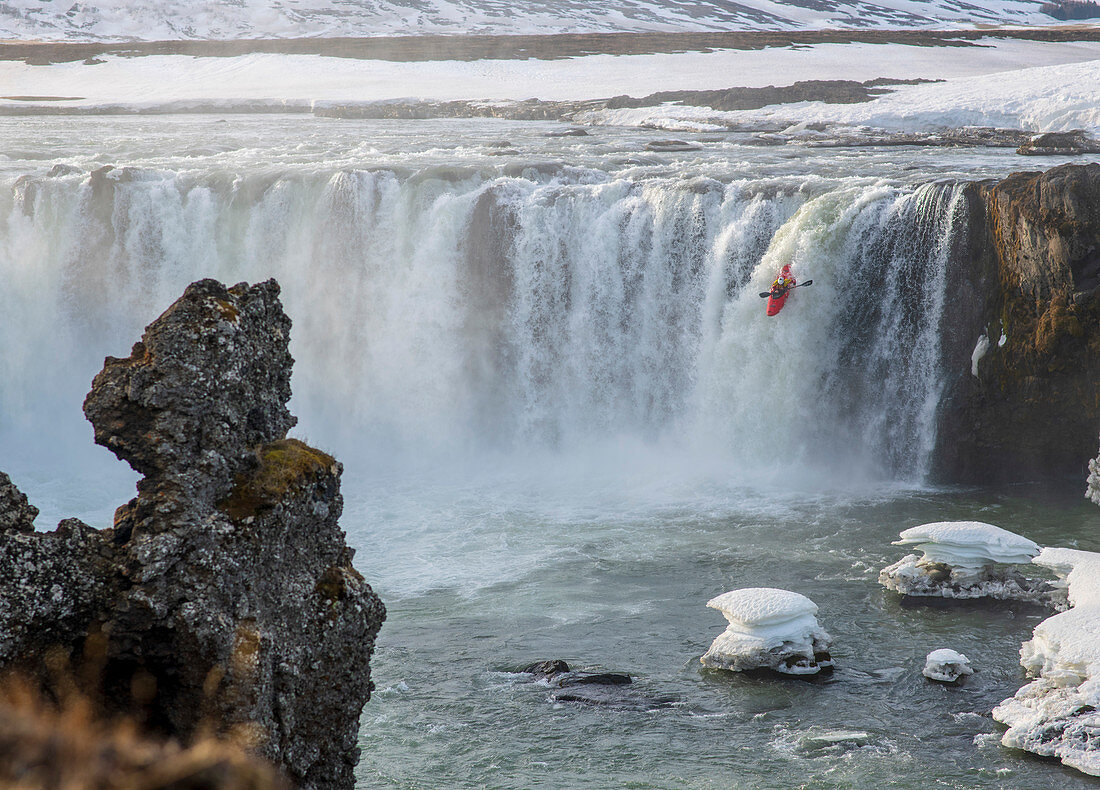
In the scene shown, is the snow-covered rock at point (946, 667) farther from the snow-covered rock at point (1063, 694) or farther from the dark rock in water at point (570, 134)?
the dark rock in water at point (570, 134)

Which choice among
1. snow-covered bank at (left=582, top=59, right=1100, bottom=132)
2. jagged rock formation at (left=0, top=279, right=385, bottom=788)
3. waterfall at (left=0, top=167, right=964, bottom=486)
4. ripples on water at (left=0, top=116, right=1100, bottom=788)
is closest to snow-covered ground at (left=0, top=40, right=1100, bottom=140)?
snow-covered bank at (left=582, top=59, right=1100, bottom=132)

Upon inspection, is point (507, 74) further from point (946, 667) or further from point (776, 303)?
point (946, 667)

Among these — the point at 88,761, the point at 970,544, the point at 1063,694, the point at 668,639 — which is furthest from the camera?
the point at 970,544

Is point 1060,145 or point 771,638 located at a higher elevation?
point 1060,145

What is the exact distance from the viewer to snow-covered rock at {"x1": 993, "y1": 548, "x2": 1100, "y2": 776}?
1047 centimetres

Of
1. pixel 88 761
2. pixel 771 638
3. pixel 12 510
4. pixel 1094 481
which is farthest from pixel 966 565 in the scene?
pixel 88 761

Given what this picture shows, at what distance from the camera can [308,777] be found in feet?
22.3

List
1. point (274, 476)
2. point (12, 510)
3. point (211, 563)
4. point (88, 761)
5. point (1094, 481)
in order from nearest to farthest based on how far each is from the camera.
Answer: point (88, 761) < point (12, 510) < point (211, 563) < point (274, 476) < point (1094, 481)

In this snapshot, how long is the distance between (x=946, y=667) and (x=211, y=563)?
9.42 meters

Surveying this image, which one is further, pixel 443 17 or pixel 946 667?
pixel 443 17

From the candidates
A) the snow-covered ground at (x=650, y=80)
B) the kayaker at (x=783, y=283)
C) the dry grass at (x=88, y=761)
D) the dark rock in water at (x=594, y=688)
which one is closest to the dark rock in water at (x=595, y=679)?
the dark rock in water at (x=594, y=688)

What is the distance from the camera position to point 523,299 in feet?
78.6

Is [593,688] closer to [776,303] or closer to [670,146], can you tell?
[776,303]

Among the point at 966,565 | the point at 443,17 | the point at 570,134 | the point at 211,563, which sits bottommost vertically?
the point at 966,565
